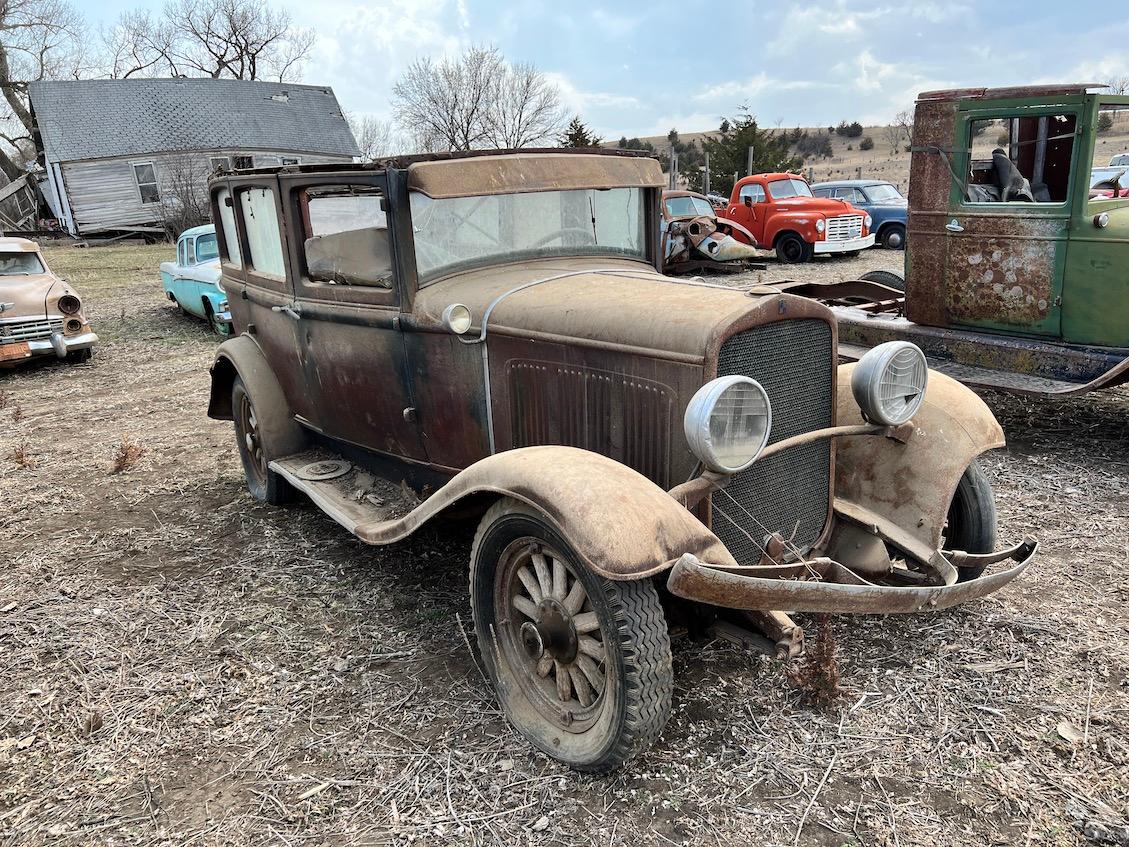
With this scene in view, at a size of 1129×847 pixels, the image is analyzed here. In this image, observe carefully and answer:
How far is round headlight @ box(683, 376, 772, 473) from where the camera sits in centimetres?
240

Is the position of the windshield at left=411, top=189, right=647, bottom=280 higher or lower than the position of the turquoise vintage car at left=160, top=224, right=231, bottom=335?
higher

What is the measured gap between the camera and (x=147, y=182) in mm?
A: 26844

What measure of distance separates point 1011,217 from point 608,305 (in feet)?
13.4

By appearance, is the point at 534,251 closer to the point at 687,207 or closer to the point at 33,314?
the point at 33,314

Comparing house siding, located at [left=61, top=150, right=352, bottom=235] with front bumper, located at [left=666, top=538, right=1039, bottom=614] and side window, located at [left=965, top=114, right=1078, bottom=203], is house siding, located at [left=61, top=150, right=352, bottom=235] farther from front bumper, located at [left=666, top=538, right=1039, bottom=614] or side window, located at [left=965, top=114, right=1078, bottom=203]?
front bumper, located at [left=666, top=538, right=1039, bottom=614]

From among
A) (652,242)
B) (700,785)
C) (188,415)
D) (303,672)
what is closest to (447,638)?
(303,672)

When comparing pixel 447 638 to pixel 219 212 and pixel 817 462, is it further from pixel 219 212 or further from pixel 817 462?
pixel 219 212

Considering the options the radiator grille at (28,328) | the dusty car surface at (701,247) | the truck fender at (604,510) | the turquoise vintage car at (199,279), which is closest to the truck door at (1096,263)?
the truck fender at (604,510)

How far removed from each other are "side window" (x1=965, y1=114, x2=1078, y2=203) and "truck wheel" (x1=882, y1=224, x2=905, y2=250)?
1137cm

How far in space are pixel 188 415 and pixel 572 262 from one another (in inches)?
190

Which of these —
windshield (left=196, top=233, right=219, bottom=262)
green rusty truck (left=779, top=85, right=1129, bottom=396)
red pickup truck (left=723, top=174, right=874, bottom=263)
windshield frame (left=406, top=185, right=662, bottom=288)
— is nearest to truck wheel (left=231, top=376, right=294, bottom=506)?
windshield frame (left=406, top=185, right=662, bottom=288)

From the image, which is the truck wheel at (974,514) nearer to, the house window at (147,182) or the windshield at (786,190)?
the windshield at (786,190)

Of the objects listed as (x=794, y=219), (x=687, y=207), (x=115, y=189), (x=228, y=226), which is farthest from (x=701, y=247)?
(x=115, y=189)

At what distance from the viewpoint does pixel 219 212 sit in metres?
4.96
